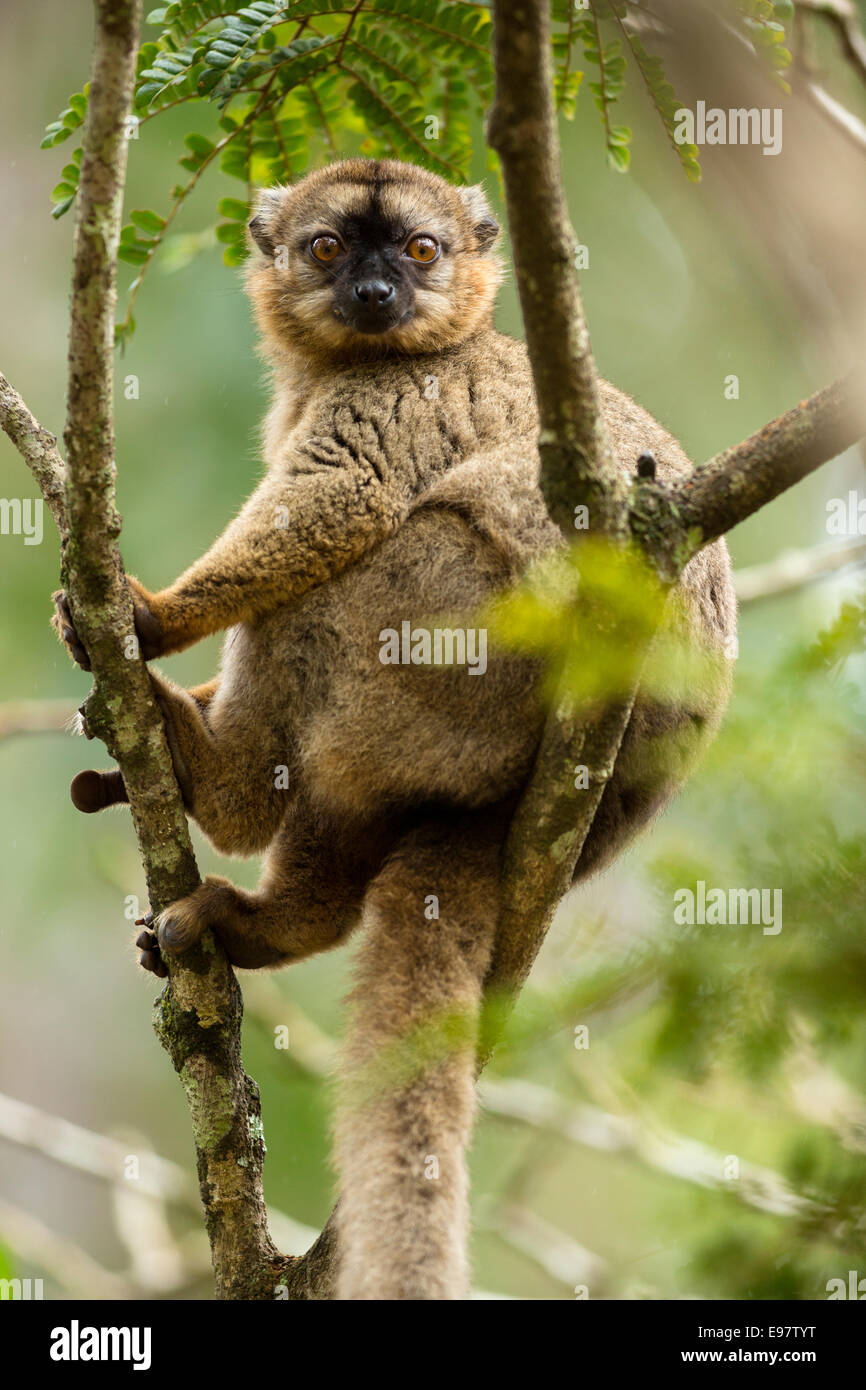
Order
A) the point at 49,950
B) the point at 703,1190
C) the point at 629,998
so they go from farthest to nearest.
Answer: the point at 49,950 < the point at 703,1190 < the point at 629,998

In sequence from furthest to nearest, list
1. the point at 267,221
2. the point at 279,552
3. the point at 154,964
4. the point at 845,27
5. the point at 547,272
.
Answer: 1. the point at 267,221
2. the point at 154,964
3. the point at 279,552
4. the point at 845,27
5. the point at 547,272

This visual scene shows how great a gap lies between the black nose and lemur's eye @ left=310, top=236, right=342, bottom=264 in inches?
24.9

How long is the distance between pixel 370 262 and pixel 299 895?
348 cm

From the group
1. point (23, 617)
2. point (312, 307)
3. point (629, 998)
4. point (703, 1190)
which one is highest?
point (23, 617)

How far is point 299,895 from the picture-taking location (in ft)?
19.5

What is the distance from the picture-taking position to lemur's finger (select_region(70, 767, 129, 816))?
579 centimetres

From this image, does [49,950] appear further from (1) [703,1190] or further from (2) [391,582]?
(1) [703,1190]

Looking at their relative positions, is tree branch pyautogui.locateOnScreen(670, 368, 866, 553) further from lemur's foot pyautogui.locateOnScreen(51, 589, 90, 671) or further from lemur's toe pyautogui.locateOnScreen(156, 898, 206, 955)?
lemur's toe pyautogui.locateOnScreen(156, 898, 206, 955)

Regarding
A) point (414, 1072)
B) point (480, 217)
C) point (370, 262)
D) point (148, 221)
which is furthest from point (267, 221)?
point (414, 1072)

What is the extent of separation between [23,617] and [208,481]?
8.41 ft

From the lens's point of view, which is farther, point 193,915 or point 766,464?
point 193,915

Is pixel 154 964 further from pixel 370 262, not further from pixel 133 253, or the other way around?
pixel 370 262
